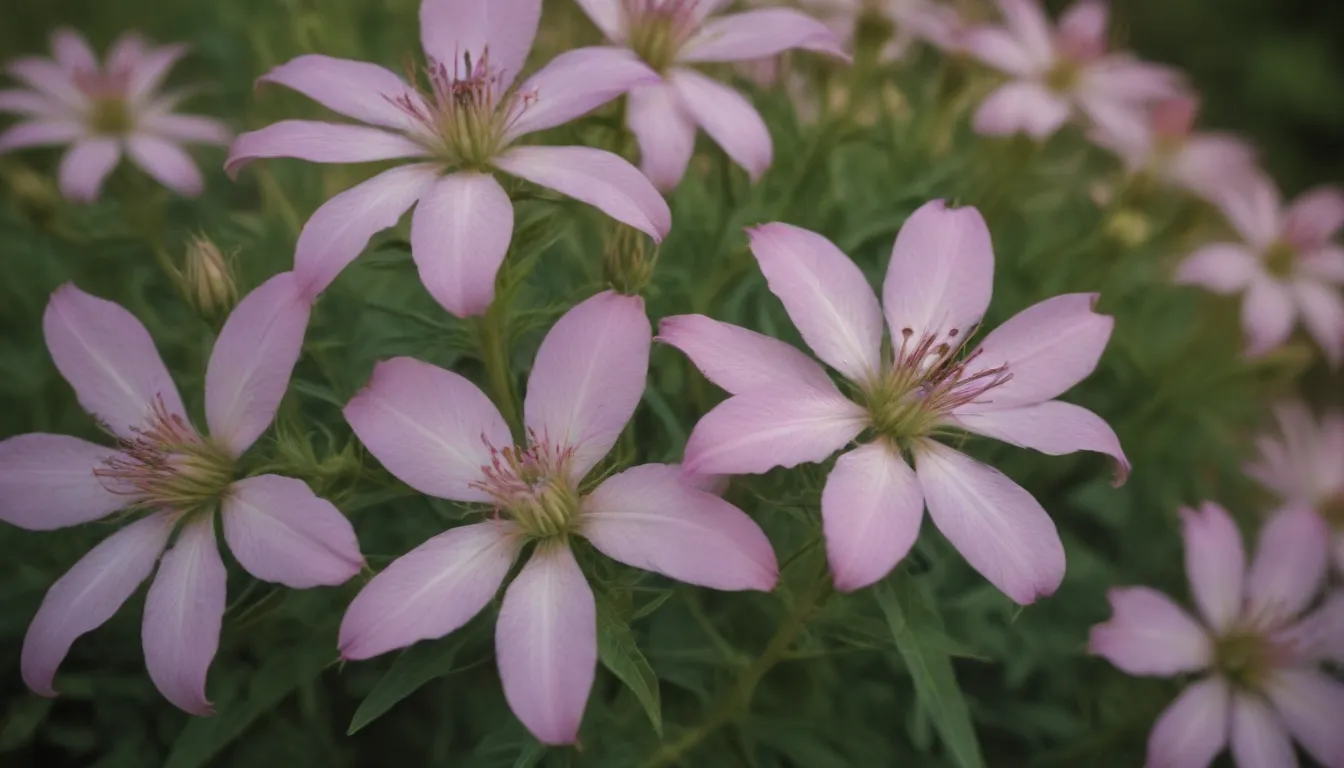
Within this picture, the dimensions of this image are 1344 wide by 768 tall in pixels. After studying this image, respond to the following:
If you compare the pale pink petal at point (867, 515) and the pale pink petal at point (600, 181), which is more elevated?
the pale pink petal at point (600, 181)

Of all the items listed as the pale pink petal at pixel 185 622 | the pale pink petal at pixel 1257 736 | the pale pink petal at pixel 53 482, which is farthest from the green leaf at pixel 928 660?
the pale pink petal at pixel 53 482

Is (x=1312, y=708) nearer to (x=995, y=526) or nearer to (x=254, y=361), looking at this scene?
(x=995, y=526)

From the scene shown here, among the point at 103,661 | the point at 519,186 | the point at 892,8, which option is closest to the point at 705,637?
the point at 519,186

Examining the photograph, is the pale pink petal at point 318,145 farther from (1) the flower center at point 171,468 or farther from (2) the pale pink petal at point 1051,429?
(2) the pale pink petal at point 1051,429

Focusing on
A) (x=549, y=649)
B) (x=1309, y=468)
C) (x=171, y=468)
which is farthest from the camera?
(x=1309, y=468)

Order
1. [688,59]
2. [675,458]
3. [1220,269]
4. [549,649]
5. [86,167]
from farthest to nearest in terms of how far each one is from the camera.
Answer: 1. [1220,269]
2. [86,167]
3. [688,59]
4. [675,458]
5. [549,649]

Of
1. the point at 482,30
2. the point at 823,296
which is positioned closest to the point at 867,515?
the point at 823,296

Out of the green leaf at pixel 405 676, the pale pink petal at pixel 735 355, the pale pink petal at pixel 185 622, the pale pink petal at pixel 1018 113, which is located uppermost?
the pale pink petal at pixel 735 355
